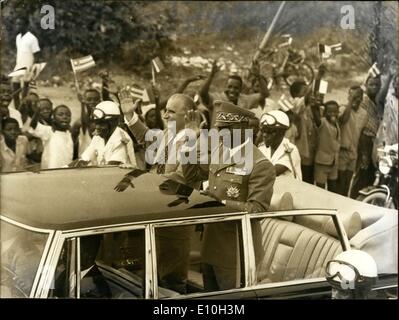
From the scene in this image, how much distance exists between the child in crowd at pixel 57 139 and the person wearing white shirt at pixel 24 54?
0.12m

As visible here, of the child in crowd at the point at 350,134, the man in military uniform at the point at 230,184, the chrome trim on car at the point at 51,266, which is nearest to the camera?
the chrome trim on car at the point at 51,266

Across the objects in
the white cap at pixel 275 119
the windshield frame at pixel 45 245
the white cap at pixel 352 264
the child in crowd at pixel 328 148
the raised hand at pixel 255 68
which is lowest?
the white cap at pixel 352 264

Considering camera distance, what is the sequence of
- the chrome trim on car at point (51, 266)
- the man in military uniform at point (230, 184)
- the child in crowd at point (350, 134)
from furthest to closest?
the child in crowd at point (350, 134) → the man in military uniform at point (230, 184) → the chrome trim on car at point (51, 266)

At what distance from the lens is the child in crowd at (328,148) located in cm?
254

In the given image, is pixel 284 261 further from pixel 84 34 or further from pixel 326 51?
pixel 84 34

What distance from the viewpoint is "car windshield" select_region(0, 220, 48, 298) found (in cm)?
239

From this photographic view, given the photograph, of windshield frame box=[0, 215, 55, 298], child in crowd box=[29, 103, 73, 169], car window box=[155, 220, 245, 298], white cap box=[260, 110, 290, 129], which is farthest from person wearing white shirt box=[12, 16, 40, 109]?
white cap box=[260, 110, 290, 129]

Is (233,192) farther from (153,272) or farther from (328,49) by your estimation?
(328,49)

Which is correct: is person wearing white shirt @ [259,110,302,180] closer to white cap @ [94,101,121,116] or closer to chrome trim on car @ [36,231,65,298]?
white cap @ [94,101,121,116]

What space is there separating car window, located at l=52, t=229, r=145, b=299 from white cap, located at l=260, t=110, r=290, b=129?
63 centimetres

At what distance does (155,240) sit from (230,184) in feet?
1.17

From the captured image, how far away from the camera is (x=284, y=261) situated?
249 centimetres

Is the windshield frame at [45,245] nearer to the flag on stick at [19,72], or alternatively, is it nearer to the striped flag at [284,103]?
the flag on stick at [19,72]

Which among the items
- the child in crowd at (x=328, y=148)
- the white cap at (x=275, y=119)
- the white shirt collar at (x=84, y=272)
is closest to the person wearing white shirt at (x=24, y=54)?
the white shirt collar at (x=84, y=272)
